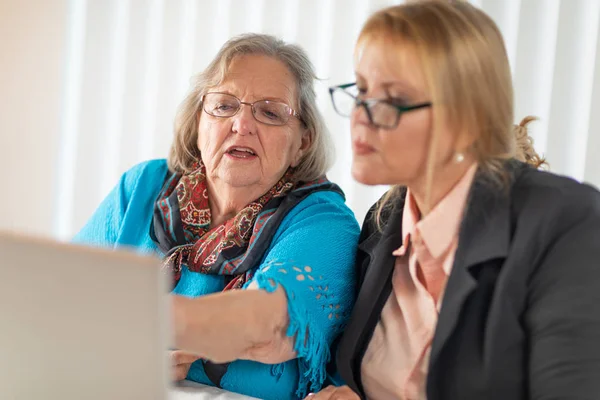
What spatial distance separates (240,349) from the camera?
1535mm

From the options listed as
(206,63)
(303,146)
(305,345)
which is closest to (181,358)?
(305,345)

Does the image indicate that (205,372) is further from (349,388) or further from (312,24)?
(312,24)

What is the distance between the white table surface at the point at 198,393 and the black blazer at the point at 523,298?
49 centimetres

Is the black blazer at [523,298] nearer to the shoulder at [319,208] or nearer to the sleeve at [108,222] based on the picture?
the shoulder at [319,208]

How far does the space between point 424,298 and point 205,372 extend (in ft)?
1.98

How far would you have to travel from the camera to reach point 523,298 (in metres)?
1.32

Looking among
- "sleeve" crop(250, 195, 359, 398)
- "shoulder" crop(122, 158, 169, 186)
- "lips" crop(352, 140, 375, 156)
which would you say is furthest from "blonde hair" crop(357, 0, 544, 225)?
"shoulder" crop(122, 158, 169, 186)

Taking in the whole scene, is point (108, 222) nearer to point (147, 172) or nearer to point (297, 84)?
point (147, 172)

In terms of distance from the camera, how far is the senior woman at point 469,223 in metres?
1.27

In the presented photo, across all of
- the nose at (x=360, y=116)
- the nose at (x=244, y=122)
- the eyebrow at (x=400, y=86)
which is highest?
the eyebrow at (x=400, y=86)

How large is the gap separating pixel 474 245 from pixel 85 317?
77 centimetres

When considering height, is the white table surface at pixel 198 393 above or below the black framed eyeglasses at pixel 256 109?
below

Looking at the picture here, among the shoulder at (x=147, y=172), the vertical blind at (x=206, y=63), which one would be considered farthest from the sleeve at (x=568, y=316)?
the vertical blind at (x=206, y=63)

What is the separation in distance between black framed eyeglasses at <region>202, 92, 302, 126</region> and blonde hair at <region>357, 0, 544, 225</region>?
1.81ft
